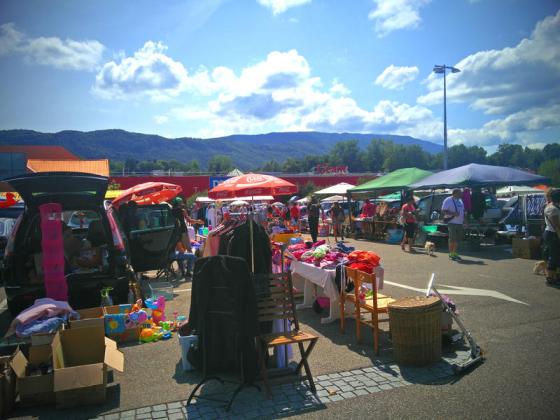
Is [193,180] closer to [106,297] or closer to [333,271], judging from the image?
[106,297]

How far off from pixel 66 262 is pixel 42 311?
197 cm

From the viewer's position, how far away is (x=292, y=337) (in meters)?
4.30

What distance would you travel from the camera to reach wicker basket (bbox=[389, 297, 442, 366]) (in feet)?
15.1

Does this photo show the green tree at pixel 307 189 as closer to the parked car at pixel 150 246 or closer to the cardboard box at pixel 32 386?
the parked car at pixel 150 246

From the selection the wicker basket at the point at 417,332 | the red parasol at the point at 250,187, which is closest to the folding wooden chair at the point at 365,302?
the wicker basket at the point at 417,332

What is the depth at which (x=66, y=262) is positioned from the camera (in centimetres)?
658

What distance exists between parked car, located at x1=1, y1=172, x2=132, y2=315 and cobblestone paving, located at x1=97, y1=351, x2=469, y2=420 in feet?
8.84

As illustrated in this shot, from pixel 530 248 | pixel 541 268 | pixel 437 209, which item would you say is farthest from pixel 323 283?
pixel 437 209

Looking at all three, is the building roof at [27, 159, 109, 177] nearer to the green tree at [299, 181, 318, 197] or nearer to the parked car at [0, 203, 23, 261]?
the parked car at [0, 203, 23, 261]

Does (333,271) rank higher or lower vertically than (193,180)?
lower

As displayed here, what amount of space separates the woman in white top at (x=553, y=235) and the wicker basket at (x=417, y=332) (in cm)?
458

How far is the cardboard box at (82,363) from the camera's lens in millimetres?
3891

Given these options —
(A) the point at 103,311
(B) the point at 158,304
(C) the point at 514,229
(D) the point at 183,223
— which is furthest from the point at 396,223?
(A) the point at 103,311

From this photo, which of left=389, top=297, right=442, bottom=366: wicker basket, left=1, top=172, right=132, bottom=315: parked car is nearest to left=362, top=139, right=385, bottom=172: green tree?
left=1, top=172, right=132, bottom=315: parked car
